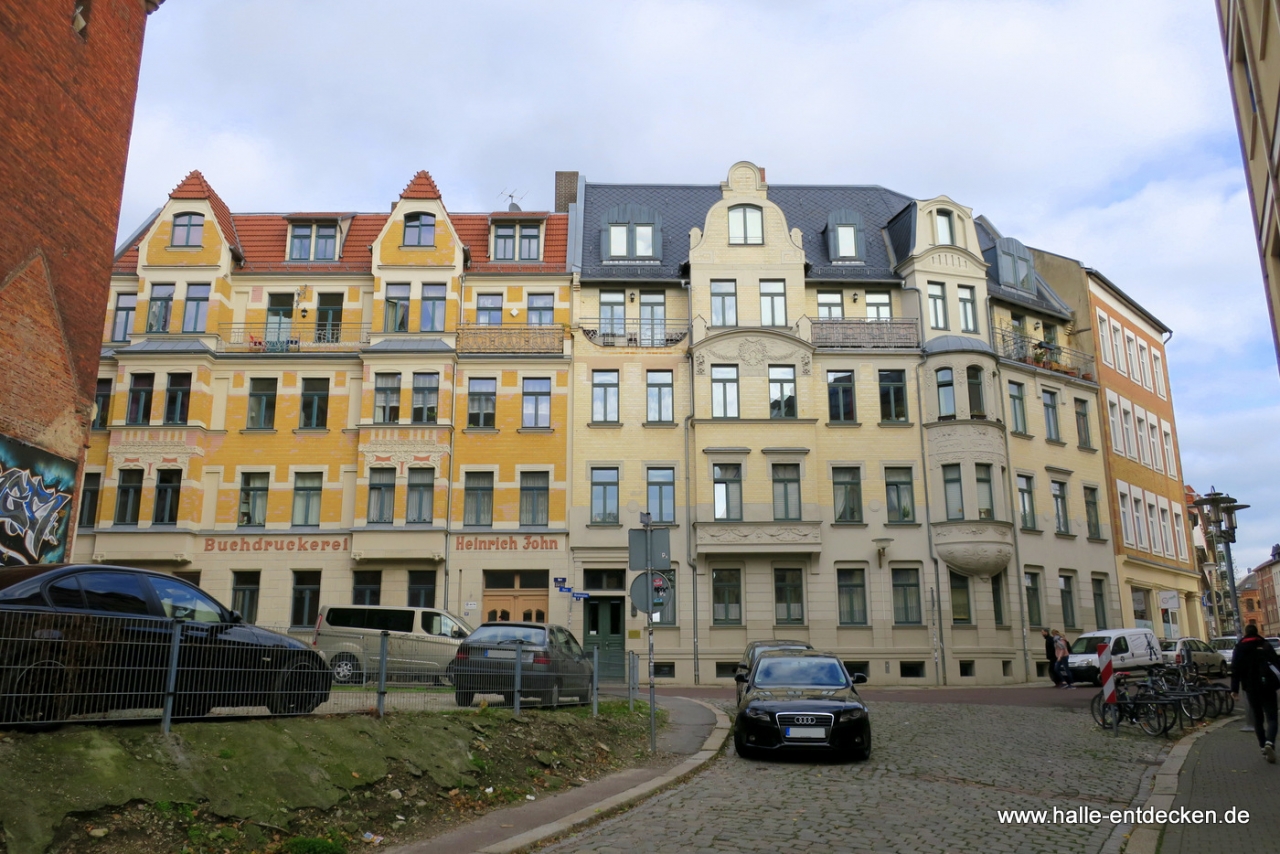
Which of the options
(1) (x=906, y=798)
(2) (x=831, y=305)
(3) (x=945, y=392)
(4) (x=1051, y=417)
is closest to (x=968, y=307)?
(3) (x=945, y=392)

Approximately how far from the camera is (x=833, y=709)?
1344cm

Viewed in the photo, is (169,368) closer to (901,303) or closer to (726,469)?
(726,469)

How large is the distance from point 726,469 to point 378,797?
2587 cm

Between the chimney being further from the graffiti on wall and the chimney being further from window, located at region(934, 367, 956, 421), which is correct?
the graffiti on wall

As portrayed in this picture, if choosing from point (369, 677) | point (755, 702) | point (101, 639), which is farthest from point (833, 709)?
point (101, 639)

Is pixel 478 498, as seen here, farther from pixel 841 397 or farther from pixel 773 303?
pixel 841 397

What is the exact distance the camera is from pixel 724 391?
1356 inches

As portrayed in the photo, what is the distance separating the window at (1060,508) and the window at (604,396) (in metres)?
16.5

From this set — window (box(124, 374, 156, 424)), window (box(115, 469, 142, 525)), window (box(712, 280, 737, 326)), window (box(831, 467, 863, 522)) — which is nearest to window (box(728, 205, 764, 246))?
window (box(712, 280, 737, 326))

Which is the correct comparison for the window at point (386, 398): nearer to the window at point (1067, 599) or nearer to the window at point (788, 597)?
the window at point (788, 597)

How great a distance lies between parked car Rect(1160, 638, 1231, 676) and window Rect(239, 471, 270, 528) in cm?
2981

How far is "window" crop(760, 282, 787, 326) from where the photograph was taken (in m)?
35.5

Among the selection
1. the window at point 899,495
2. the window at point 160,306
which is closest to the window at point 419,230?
the window at point 160,306

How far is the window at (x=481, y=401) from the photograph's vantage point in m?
34.5
